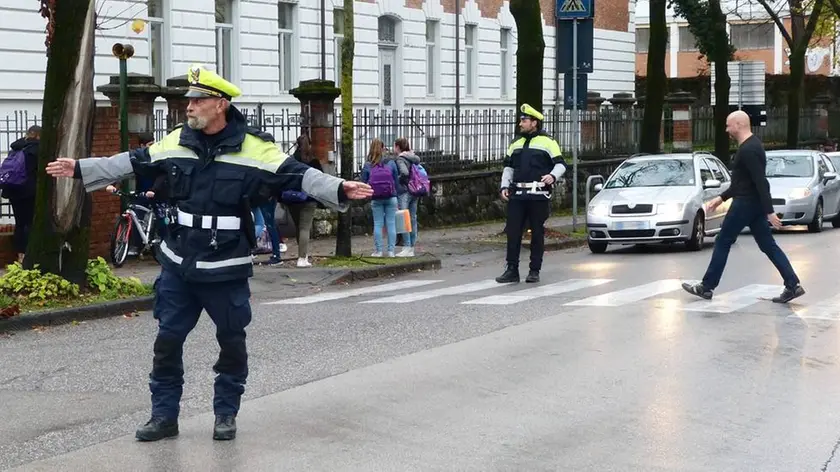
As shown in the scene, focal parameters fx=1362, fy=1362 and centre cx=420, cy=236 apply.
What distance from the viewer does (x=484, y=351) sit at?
10.3 m

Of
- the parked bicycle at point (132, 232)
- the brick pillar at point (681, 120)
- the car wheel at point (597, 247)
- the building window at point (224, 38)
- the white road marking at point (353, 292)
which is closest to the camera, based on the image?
the white road marking at point (353, 292)

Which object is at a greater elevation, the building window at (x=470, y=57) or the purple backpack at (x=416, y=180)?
the building window at (x=470, y=57)

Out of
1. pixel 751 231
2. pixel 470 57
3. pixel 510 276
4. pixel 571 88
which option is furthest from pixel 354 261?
pixel 470 57

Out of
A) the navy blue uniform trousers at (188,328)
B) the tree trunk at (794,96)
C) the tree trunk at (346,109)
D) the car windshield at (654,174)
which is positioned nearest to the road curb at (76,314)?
the tree trunk at (346,109)

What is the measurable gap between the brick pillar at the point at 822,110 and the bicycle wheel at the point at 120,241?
145ft

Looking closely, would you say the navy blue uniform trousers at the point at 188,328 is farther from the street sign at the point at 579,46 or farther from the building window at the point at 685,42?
the building window at the point at 685,42

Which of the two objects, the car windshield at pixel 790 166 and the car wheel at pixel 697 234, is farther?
the car windshield at pixel 790 166

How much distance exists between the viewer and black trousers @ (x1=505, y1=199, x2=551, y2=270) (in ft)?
52.1

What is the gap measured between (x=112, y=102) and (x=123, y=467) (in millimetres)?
13366

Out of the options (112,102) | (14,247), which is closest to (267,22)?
(112,102)

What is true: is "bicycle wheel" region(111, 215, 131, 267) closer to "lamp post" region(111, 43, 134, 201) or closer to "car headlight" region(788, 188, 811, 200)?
"lamp post" region(111, 43, 134, 201)

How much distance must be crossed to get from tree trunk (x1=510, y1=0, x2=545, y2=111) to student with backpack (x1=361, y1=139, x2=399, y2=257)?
205 inches

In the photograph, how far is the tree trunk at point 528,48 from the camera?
23.4 metres

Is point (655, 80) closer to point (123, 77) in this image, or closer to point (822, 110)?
point (123, 77)
